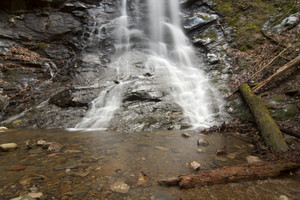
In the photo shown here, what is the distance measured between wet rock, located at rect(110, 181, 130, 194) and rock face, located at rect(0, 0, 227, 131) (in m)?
3.09

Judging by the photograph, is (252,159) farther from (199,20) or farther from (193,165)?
(199,20)

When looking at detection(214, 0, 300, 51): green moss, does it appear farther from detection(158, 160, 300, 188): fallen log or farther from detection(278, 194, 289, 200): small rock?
detection(278, 194, 289, 200): small rock

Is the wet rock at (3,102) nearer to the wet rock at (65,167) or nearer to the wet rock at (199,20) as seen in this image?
the wet rock at (65,167)

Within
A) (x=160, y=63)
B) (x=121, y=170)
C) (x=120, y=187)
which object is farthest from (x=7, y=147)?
(x=160, y=63)

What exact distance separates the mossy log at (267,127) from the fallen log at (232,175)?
2.67ft

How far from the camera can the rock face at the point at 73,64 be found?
645 cm

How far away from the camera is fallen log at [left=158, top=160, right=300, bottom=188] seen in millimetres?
2141

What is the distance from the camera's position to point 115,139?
4.38m

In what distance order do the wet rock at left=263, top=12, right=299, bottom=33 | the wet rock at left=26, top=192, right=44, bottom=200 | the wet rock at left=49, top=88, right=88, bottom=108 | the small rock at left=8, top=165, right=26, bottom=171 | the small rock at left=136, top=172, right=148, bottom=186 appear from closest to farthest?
the wet rock at left=26, top=192, right=44, bottom=200 < the small rock at left=136, top=172, right=148, bottom=186 < the small rock at left=8, top=165, right=26, bottom=171 < the wet rock at left=49, top=88, right=88, bottom=108 < the wet rock at left=263, top=12, right=299, bottom=33

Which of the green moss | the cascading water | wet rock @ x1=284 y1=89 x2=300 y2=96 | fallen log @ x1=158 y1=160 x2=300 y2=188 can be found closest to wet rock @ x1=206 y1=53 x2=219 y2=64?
the cascading water

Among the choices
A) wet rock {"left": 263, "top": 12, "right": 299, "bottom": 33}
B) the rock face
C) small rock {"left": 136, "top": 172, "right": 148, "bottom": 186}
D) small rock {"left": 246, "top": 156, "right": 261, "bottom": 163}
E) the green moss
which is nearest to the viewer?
small rock {"left": 136, "top": 172, "right": 148, "bottom": 186}

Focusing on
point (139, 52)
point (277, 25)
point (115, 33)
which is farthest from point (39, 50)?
point (277, 25)

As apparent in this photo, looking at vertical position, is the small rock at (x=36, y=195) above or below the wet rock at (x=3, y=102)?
below

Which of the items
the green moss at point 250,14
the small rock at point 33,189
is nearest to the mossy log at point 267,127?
the small rock at point 33,189
